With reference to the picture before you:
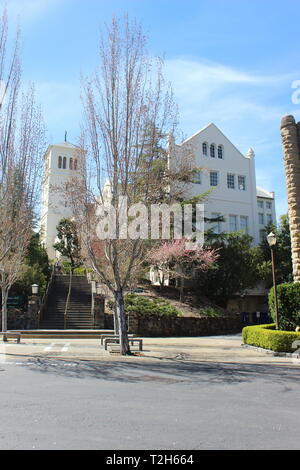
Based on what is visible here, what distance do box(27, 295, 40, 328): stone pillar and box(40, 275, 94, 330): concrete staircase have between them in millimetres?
623

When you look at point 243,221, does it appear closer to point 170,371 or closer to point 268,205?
point 268,205

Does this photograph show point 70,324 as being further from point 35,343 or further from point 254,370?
point 254,370

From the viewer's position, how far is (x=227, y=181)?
38562 millimetres

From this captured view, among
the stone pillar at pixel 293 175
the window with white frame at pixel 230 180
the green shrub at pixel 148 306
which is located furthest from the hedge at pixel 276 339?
the window with white frame at pixel 230 180

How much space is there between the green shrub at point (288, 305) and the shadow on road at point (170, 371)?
17.5 feet

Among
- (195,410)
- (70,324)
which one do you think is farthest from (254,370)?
(70,324)

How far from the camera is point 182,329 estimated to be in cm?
2347

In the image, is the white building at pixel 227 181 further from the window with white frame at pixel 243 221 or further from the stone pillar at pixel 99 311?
the stone pillar at pixel 99 311

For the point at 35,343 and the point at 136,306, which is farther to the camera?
the point at 136,306

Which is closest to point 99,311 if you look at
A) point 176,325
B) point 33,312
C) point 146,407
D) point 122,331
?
point 33,312

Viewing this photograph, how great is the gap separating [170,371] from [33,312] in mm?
15260

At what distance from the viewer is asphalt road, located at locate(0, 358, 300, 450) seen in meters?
5.03

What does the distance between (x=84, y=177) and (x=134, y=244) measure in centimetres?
290

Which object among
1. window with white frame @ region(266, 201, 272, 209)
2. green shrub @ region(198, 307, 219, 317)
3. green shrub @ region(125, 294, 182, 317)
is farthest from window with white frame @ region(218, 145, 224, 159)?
green shrub @ region(125, 294, 182, 317)
